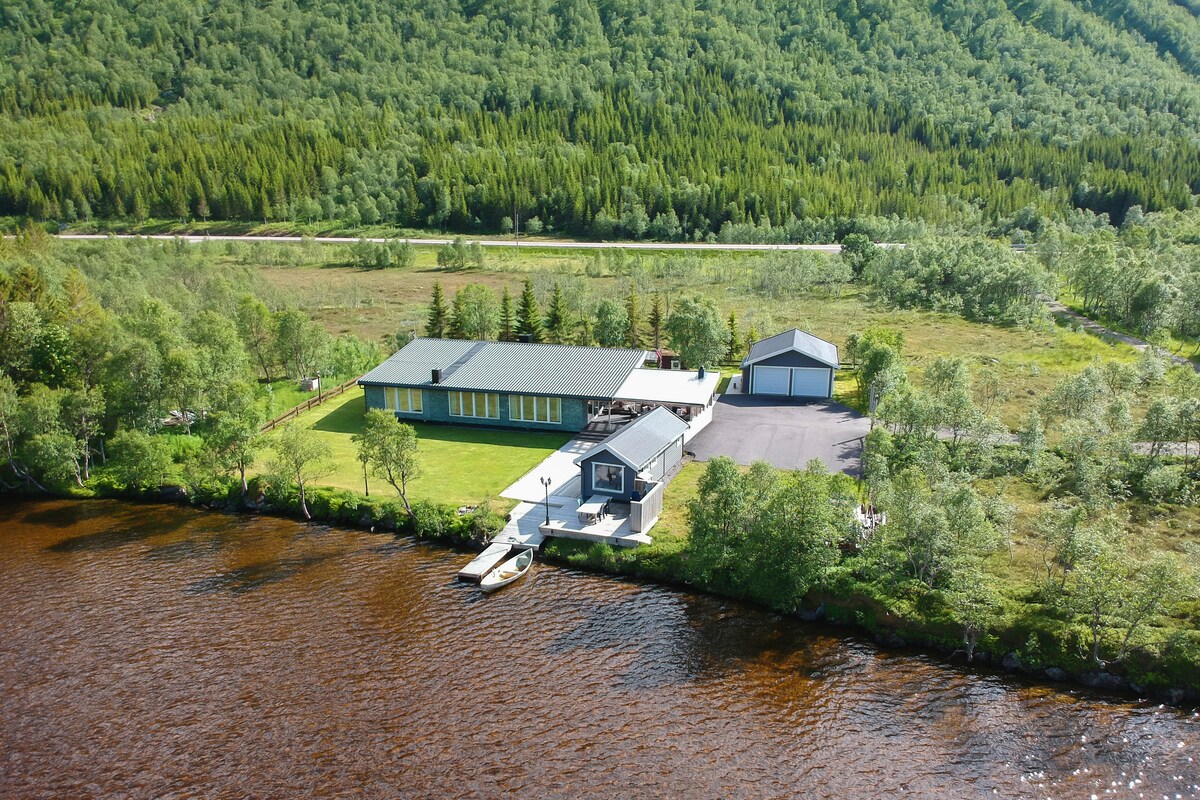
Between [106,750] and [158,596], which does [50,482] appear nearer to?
[158,596]

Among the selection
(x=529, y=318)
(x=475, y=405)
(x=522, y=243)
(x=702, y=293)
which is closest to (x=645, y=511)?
(x=475, y=405)

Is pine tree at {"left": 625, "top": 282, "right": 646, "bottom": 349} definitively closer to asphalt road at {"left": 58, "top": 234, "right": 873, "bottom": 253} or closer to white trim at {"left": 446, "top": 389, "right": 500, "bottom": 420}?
white trim at {"left": 446, "top": 389, "right": 500, "bottom": 420}

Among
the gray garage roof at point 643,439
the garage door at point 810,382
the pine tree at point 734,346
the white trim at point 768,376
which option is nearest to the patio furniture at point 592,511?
the gray garage roof at point 643,439

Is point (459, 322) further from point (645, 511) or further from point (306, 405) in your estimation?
point (645, 511)

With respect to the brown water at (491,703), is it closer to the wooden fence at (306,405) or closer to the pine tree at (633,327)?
the wooden fence at (306,405)

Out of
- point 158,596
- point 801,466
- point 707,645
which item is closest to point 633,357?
point 801,466

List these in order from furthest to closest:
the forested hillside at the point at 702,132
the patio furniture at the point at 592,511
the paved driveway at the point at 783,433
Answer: the forested hillside at the point at 702,132, the paved driveway at the point at 783,433, the patio furniture at the point at 592,511
